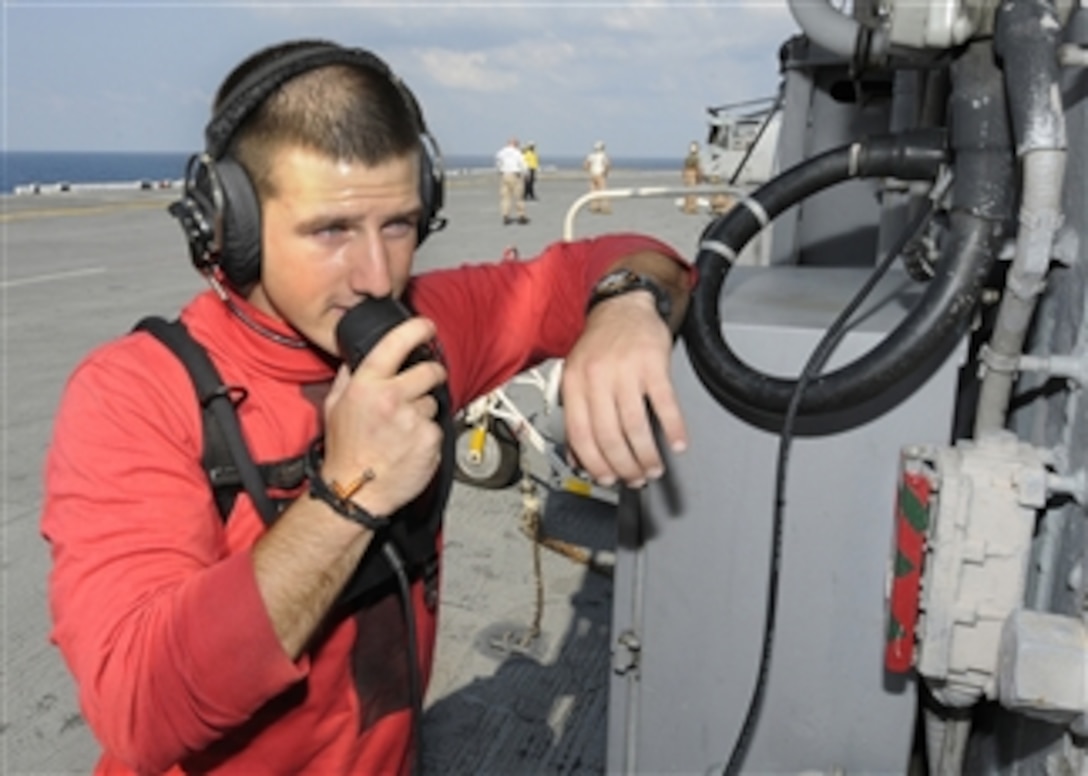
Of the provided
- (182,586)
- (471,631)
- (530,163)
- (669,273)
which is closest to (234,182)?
(182,586)

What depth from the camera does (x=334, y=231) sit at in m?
1.52

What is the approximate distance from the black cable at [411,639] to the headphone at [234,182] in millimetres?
524

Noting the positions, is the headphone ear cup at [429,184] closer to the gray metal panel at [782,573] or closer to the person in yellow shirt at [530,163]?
the gray metal panel at [782,573]

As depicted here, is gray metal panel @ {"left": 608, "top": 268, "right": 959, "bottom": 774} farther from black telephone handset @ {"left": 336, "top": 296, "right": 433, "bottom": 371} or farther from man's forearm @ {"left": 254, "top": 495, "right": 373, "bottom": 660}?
man's forearm @ {"left": 254, "top": 495, "right": 373, "bottom": 660}

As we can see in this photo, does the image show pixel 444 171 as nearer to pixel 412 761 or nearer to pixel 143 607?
pixel 143 607

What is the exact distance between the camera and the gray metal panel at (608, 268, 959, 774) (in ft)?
5.64

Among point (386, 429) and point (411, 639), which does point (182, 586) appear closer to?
point (386, 429)

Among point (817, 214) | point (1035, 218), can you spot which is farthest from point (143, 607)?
point (817, 214)

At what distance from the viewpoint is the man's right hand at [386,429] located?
1.26 meters

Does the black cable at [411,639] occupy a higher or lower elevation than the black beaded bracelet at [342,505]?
lower

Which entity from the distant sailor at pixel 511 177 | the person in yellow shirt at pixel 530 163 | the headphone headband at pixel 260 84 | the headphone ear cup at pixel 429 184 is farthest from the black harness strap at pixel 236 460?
the person in yellow shirt at pixel 530 163

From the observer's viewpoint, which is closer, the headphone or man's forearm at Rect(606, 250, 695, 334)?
the headphone

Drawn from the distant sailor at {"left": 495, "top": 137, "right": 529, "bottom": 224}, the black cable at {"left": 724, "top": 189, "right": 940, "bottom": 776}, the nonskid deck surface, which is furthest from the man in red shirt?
the distant sailor at {"left": 495, "top": 137, "right": 529, "bottom": 224}

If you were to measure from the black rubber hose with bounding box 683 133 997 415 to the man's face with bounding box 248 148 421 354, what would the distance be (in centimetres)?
59
